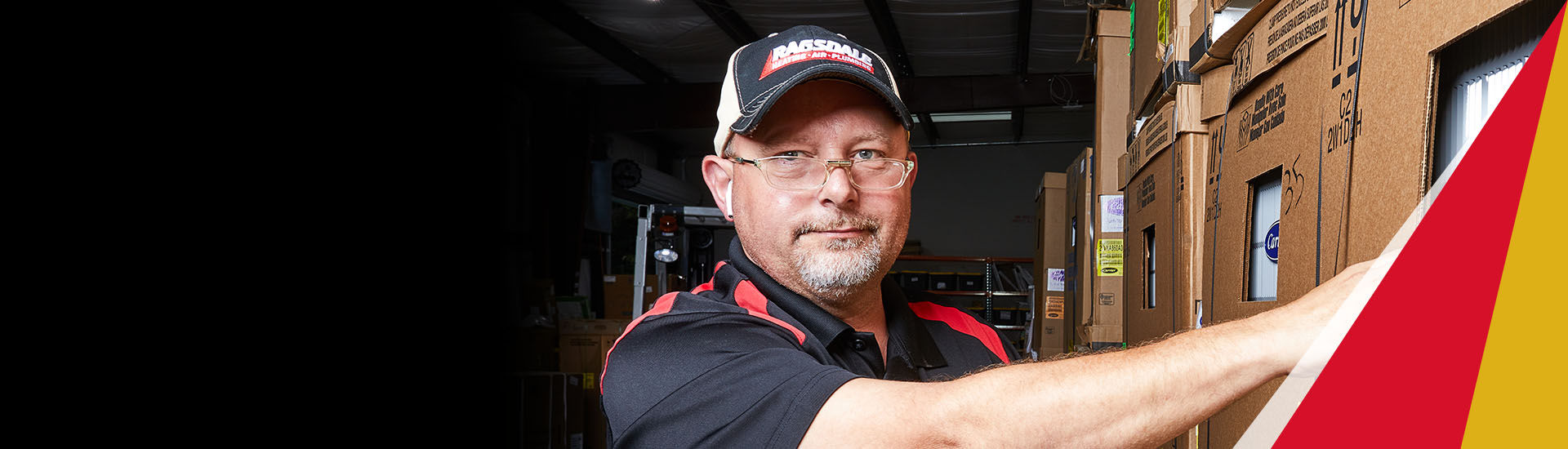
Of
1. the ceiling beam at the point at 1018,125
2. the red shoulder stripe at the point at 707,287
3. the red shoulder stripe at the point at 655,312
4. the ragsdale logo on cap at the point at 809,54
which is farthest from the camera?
the ceiling beam at the point at 1018,125

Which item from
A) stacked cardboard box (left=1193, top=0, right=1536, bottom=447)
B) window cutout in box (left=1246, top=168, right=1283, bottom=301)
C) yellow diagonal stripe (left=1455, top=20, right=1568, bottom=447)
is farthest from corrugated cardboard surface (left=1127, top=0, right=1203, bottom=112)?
yellow diagonal stripe (left=1455, top=20, right=1568, bottom=447)

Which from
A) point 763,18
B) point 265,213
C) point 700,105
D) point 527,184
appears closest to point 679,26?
point 763,18

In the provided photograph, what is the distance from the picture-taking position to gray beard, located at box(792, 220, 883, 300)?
46.7 inches

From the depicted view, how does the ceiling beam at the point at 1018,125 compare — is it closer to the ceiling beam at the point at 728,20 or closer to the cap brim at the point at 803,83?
the ceiling beam at the point at 728,20

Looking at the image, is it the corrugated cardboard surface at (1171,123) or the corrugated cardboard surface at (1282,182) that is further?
the corrugated cardboard surface at (1171,123)

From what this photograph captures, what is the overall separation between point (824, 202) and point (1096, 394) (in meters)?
0.51

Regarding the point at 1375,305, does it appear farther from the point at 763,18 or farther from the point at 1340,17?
the point at 763,18

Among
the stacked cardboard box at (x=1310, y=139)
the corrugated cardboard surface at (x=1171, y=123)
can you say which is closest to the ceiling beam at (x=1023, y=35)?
the corrugated cardboard surface at (x=1171, y=123)

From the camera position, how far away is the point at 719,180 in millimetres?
1376

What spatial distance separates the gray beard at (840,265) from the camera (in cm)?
119

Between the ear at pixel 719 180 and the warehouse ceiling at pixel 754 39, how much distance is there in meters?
4.50

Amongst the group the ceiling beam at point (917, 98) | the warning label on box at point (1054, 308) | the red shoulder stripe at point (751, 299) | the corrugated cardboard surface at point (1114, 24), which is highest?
the ceiling beam at point (917, 98)

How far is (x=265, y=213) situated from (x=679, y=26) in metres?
4.53

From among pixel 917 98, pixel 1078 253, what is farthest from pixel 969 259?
pixel 1078 253
